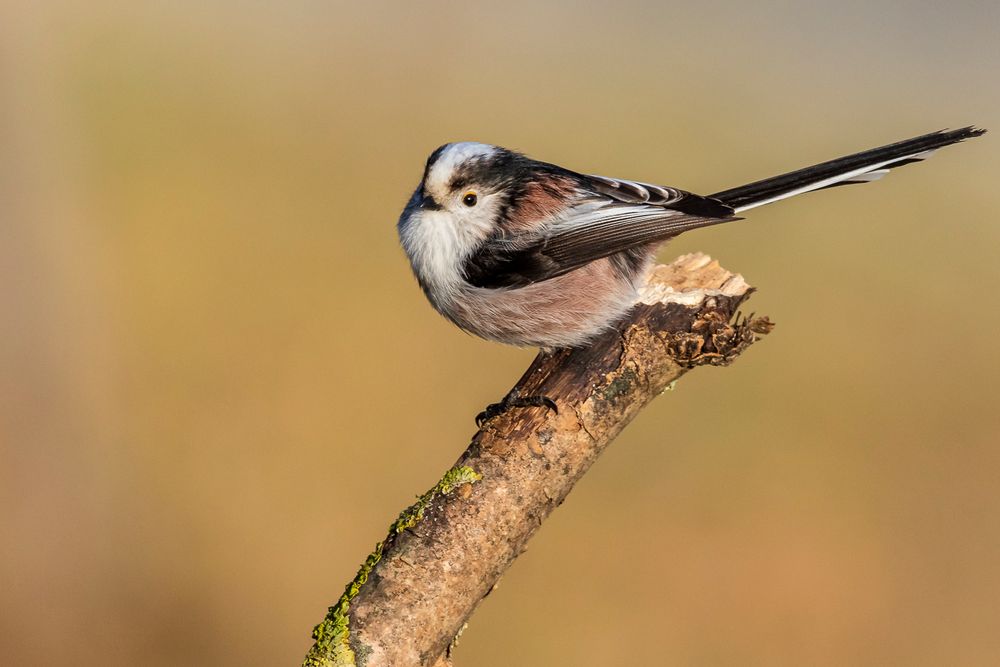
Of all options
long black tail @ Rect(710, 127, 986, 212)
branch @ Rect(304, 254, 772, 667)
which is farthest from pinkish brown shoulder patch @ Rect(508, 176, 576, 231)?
long black tail @ Rect(710, 127, 986, 212)

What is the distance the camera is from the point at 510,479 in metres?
3.70

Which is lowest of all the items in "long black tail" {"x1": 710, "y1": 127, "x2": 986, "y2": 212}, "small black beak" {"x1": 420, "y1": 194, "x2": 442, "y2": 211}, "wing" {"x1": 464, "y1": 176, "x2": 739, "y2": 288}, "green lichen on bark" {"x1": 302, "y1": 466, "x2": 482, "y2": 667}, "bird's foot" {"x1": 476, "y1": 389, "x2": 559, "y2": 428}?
"green lichen on bark" {"x1": 302, "y1": 466, "x2": 482, "y2": 667}

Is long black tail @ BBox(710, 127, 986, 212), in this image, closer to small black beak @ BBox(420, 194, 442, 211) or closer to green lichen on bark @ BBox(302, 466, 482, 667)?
small black beak @ BBox(420, 194, 442, 211)

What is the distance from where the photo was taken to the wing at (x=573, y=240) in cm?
449

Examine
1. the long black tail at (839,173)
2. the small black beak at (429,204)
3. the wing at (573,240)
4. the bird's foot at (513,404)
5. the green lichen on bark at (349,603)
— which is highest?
the long black tail at (839,173)

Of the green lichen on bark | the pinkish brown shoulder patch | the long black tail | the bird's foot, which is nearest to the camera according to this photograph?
the green lichen on bark

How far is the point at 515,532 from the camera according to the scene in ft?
12.0

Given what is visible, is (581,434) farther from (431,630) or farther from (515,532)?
(431,630)

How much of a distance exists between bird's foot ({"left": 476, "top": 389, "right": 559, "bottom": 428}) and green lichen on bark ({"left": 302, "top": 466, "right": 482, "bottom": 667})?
1.26 ft

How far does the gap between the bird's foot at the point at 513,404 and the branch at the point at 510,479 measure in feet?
0.12

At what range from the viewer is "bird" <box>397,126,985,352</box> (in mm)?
4484

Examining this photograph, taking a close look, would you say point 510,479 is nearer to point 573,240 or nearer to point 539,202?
point 573,240

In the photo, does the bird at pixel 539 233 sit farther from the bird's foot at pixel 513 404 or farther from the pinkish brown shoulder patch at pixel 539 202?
the bird's foot at pixel 513 404

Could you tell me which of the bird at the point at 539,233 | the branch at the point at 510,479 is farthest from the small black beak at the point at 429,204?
the branch at the point at 510,479
